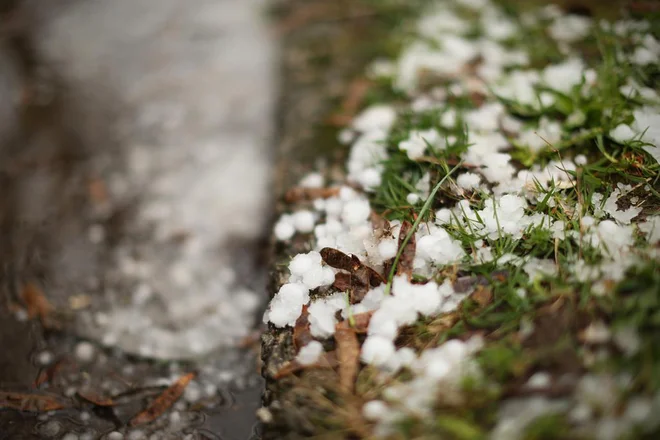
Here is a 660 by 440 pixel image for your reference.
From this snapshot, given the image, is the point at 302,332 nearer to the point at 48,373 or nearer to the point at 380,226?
the point at 380,226

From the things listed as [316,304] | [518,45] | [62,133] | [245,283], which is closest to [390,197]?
[316,304]

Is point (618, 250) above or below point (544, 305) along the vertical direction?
above

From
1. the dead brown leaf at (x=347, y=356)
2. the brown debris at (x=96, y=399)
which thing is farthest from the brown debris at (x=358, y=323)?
the brown debris at (x=96, y=399)

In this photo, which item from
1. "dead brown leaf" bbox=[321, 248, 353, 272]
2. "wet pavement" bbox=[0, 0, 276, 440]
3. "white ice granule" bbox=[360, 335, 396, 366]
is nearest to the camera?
"white ice granule" bbox=[360, 335, 396, 366]

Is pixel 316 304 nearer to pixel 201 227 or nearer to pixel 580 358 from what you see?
pixel 580 358

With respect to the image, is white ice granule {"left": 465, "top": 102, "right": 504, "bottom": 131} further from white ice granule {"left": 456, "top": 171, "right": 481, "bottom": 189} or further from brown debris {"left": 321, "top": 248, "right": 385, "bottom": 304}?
brown debris {"left": 321, "top": 248, "right": 385, "bottom": 304}

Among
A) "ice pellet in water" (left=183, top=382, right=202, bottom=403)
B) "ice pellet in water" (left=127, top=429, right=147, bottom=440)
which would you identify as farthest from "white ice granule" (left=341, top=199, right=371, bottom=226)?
"ice pellet in water" (left=127, top=429, right=147, bottom=440)

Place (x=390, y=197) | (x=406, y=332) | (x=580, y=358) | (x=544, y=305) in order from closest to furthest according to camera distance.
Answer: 1. (x=580, y=358)
2. (x=544, y=305)
3. (x=406, y=332)
4. (x=390, y=197)
